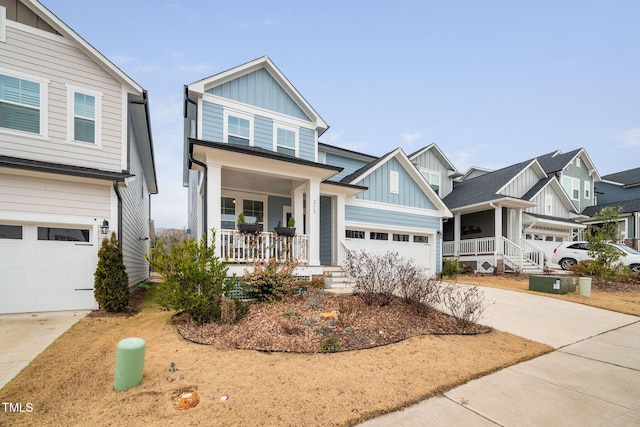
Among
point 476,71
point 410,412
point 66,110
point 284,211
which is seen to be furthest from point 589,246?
point 66,110

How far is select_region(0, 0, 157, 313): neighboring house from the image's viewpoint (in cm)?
726

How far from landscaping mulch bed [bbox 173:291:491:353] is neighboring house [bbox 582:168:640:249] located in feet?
77.9

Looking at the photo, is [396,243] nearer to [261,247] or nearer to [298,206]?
[298,206]

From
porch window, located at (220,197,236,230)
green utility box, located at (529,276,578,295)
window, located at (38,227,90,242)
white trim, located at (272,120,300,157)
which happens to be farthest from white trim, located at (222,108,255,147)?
green utility box, located at (529,276,578,295)

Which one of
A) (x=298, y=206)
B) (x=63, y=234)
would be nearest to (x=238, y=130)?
(x=298, y=206)

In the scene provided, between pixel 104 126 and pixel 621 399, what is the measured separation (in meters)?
11.8

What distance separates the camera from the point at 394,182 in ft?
46.2

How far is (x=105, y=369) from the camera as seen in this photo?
13.3ft

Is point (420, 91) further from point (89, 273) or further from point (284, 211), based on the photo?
point (89, 273)

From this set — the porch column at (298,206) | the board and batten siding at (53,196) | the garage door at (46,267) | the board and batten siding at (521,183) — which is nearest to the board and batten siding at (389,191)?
the porch column at (298,206)

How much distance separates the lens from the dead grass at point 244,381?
9.80ft

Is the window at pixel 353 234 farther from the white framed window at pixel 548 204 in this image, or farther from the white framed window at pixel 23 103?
the white framed window at pixel 548 204

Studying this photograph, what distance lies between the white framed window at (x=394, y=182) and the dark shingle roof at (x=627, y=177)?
2406cm

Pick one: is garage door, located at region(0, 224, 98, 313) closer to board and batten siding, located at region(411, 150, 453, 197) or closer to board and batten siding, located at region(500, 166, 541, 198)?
board and batten siding, located at region(411, 150, 453, 197)
